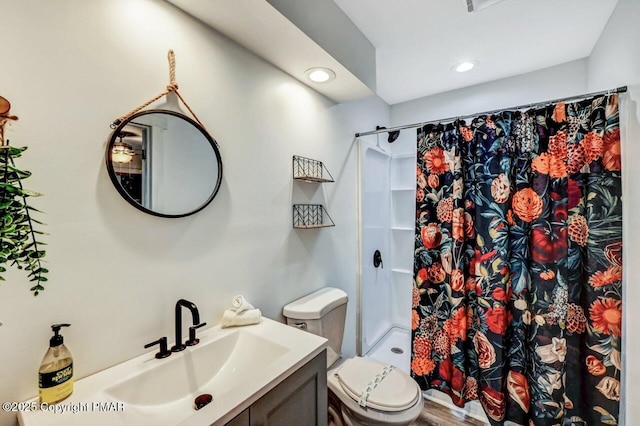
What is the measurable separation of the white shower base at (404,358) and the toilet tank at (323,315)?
0.96m

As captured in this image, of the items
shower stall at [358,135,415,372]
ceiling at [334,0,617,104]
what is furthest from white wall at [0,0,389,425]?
shower stall at [358,135,415,372]

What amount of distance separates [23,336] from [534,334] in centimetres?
230

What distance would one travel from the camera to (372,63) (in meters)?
1.86

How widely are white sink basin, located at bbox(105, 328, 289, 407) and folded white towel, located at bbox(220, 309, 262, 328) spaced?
0.04 m

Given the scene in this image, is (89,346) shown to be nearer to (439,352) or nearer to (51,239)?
(51,239)

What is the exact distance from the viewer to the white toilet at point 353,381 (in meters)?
1.30

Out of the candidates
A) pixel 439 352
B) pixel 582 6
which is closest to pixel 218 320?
pixel 439 352

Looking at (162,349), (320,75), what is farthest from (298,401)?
(320,75)

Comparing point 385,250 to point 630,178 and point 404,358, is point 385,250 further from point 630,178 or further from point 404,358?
point 630,178

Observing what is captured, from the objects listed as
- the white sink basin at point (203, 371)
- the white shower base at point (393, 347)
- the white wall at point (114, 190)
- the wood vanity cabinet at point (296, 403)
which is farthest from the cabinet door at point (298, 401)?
the white shower base at point (393, 347)

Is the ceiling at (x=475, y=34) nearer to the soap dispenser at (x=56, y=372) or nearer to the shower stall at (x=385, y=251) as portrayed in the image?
the shower stall at (x=385, y=251)

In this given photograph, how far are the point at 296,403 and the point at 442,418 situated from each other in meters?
1.44

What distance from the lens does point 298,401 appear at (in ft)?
3.23
